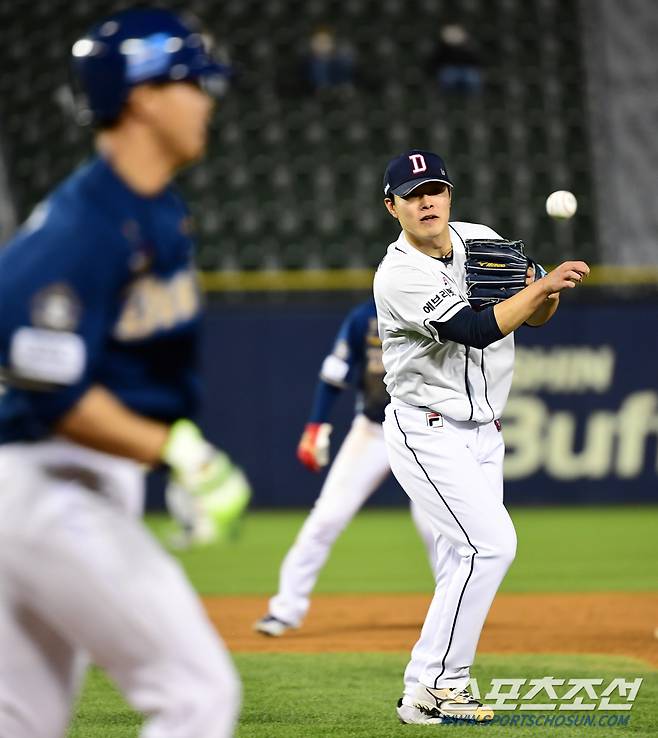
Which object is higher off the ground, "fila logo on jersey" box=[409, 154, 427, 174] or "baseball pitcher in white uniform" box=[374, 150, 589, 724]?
"fila logo on jersey" box=[409, 154, 427, 174]

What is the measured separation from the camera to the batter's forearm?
245 centimetres

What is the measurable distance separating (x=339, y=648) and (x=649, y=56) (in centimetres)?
1201

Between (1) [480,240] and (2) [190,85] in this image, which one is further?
(1) [480,240]

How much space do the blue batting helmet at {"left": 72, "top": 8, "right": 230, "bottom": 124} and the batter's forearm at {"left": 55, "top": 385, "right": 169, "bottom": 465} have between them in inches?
22.8

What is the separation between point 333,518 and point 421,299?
9.06 ft

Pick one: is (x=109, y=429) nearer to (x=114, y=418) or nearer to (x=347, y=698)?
(x=114, y=418)

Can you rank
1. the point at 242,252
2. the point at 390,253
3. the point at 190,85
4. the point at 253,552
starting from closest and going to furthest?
the point at 190,85 → the point at 390,253 → the point at 253,552 → the point at 242,252

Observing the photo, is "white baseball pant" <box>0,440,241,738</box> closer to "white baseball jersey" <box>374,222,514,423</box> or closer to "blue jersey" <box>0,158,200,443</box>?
"blue jersey" <box>0,158,200,443</box>

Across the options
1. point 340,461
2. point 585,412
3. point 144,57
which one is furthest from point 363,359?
point 585,412

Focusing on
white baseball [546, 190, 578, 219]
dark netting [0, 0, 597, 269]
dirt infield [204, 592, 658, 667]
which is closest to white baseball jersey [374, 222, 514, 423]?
white baseball [546, 190, 578, 219]

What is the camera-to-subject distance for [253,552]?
10.9 m

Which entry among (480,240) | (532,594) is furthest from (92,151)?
(480,240)

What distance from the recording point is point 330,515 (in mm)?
7215

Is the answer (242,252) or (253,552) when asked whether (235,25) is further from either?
(253,552)
